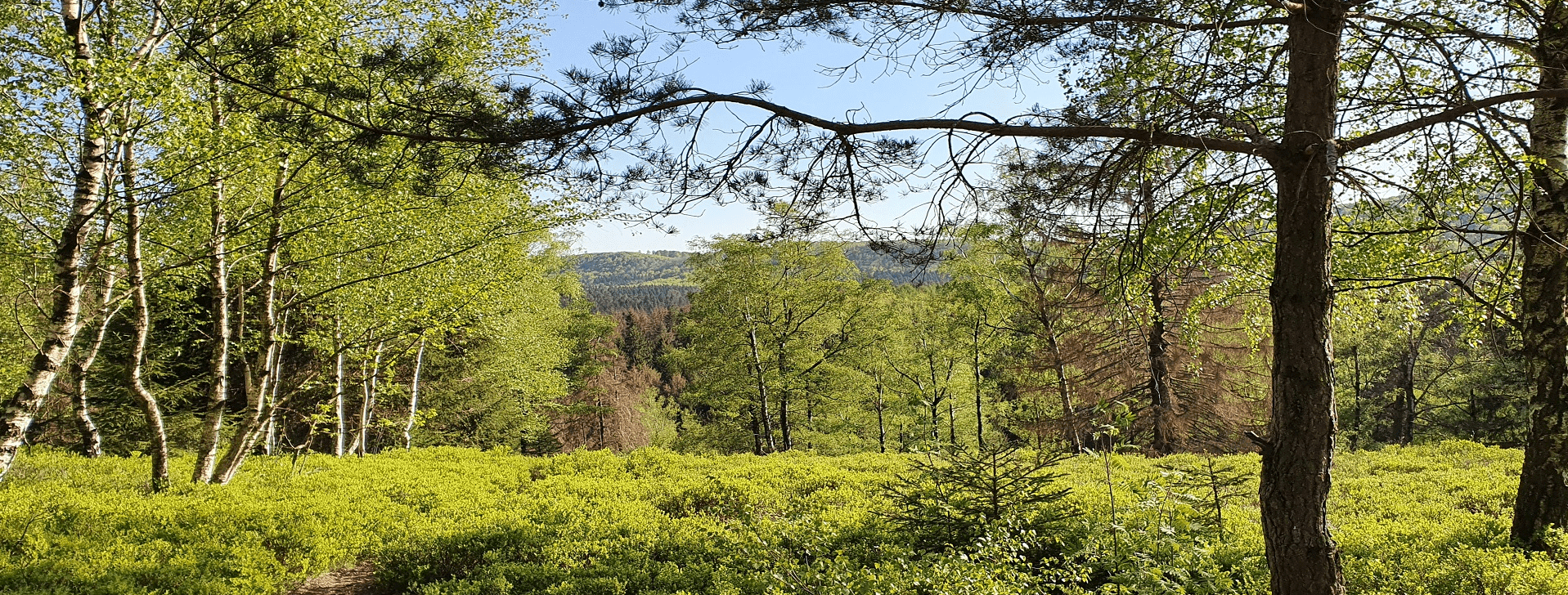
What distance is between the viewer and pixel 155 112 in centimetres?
602

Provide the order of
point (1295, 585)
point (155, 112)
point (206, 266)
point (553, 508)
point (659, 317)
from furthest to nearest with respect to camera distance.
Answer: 1. point (659, 317)
2. point (206, 266)
3. point (553, 508)
4. point (155, 112)
5. point (1295, 585)

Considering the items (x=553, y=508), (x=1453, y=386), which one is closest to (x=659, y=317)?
(x=1453, y=386)

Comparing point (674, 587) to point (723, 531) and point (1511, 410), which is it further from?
point (1511, 410)

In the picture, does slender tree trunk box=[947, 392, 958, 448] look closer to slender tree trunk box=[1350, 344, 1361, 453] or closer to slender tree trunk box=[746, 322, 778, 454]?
slender tree trunk box=[746, 322, 778, 454]

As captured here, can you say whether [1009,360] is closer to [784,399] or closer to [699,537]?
[784,399]

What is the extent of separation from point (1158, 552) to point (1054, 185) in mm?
2701

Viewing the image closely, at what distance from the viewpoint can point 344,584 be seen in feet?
19.0

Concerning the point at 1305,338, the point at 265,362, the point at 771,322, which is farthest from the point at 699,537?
the point at 771,322

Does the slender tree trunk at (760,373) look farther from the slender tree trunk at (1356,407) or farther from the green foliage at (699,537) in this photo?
the slender tree trunk at (1356,407)

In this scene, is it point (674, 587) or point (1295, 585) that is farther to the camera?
point (674, 587)

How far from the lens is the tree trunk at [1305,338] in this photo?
278 centimetres

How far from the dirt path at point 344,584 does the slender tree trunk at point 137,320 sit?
101 inches

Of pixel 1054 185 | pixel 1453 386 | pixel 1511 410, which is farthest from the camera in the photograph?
pixel 1453 386

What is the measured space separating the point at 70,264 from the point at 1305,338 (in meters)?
8.05
